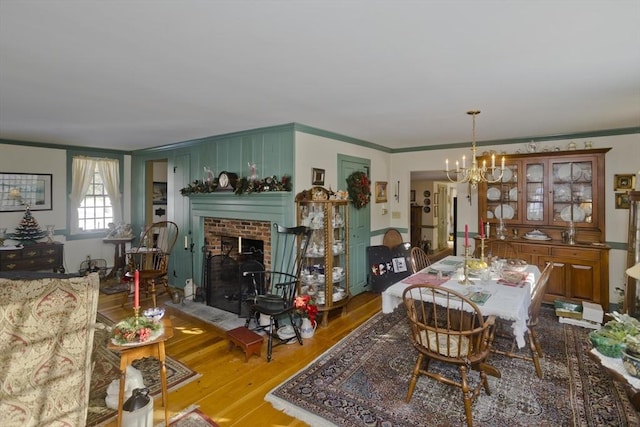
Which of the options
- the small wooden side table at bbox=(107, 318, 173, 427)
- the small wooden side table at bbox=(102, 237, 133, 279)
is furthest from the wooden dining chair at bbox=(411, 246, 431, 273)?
the small wooden side table at bbox=(102, 237, 133, 279)

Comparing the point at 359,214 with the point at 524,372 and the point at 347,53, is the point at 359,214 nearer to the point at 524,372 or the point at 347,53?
the point at 524,372

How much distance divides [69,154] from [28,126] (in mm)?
1536

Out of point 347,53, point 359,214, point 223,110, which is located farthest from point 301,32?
point 359,214

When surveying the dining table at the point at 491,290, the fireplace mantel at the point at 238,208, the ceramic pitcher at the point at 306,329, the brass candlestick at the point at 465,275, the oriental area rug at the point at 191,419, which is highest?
the fireplace mantel at the point at 238,208

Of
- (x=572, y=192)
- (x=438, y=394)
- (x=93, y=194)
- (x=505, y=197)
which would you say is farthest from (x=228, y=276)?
(x=572, y=192)

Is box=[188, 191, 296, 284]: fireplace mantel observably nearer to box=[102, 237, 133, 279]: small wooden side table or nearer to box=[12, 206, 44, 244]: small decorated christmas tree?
box=[102, 237, 133, 279]: small wooden side table

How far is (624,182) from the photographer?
4.39 m

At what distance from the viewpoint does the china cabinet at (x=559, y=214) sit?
14.2 feet

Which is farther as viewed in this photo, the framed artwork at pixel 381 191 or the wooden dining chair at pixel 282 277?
the framed artwork at pixel 381 191

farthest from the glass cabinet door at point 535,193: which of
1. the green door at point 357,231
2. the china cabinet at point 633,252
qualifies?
the green door at point 357,231

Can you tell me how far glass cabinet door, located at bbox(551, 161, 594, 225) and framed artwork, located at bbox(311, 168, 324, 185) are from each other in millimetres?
3293

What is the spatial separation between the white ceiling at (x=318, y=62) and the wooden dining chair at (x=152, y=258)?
203cm

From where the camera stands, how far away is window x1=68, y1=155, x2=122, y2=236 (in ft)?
18.7

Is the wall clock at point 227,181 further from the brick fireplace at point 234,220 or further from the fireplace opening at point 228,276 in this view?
the fireplace opening at point 228,276
